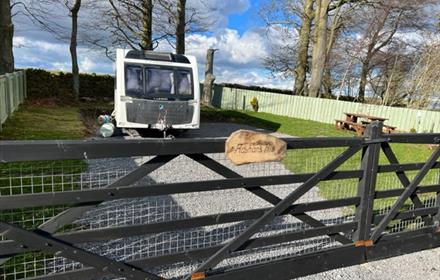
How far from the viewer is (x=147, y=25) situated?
20031 millimetres

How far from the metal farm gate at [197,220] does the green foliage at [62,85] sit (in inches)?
654

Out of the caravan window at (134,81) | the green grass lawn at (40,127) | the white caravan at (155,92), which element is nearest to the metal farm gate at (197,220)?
the green grass lawn at (40,127)

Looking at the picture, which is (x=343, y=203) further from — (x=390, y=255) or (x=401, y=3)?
(x=401, y=3)

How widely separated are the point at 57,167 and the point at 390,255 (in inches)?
207

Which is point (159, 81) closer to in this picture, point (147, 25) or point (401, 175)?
point (401, 175)

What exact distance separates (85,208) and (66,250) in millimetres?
298

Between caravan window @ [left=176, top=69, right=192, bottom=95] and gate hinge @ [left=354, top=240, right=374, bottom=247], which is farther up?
caravan window @ [left=176, top=69, right=192, bottom=95]

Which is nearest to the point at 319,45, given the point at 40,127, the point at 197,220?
the point at 40,127

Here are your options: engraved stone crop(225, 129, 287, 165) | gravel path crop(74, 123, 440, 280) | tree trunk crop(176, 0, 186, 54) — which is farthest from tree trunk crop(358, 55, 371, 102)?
engraved stone crop(225, 129, 287, 165)

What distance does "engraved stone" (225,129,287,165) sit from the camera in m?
2.87

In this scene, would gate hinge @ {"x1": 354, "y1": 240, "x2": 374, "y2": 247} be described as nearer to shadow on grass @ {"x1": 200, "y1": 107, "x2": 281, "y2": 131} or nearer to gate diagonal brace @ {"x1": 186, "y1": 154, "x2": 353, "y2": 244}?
gate diagonal brace @ {"x1": 186, "y1": 154, "x2": 353, "y2": 244}

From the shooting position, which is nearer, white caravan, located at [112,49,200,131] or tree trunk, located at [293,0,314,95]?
white caravan, located at [112,49,200,131]

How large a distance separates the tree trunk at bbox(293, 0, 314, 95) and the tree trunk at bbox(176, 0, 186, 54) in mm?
8694

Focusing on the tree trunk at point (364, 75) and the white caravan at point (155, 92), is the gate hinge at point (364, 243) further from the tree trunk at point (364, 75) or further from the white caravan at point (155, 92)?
the tree trunk at point (364, 75)
